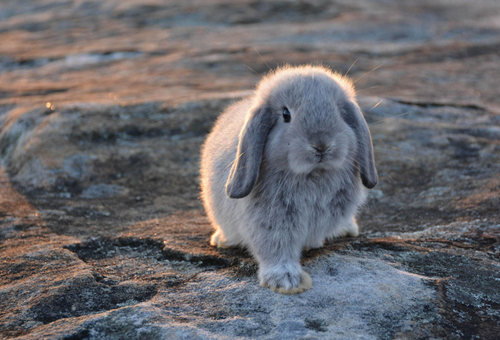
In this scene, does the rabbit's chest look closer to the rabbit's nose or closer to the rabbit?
the rabbit

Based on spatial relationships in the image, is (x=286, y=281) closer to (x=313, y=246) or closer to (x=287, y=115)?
(x=313, y=246)

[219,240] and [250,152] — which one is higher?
[250,152]

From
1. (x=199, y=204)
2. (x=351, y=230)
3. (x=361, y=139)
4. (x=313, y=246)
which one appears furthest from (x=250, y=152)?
(x=199, y=204)

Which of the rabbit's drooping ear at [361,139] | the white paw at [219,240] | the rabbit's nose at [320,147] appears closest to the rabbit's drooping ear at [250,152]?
the rabbit's nose at [320,147]

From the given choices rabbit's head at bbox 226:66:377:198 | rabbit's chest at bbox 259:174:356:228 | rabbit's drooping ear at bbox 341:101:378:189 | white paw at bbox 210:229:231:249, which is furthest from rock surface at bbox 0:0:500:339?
rabbit's head at bbox 226:66:377:198

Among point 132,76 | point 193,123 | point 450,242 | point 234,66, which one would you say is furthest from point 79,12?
point 450,242

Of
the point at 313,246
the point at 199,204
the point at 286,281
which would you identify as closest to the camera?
the point at 286,281

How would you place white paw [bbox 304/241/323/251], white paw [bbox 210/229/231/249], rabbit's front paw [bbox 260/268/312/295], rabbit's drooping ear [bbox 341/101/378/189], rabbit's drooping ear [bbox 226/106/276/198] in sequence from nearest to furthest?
Result: rabbit's front paw [bbox 260/268/312/295], rabbit's drooping ear [bbox 226/106/276/198], rabbit's drooping ear [bbox 341/101/378/189], white paw [bbox 304/241/323/251], white paw [bbox 210/229/231/249]
